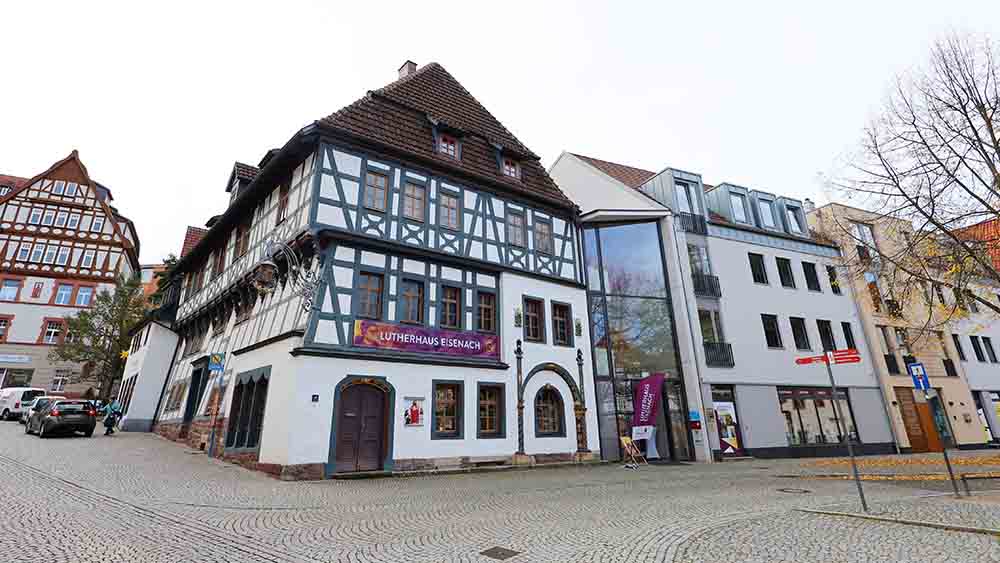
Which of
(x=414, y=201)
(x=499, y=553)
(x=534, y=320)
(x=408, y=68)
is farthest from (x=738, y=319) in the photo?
(x=499, y=553)

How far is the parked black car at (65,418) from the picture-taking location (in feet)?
61.3

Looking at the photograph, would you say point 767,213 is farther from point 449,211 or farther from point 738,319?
point 449,211

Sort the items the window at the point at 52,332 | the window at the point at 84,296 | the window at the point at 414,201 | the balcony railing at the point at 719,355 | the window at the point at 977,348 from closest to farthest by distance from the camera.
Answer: the window at the point at 414,201 → the balcony railing at the point at 719,355 → the window at the point at 977,348 → the window at the point at 52,332 → the window at the point at 84,296

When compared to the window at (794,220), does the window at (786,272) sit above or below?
below

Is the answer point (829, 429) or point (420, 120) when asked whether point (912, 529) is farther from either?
point (829, 429)

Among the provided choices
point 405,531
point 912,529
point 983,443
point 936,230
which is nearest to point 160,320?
point 405,531

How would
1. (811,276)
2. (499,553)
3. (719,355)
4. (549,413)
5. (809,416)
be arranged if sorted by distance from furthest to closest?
(811,276) < (809,416) < (719,355) < (549,413) < (499,553)

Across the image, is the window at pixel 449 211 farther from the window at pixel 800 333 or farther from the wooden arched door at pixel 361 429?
the window at pixel 800 333

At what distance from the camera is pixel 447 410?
14.5 meters

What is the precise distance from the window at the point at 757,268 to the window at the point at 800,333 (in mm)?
2307

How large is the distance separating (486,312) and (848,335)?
19285 mm

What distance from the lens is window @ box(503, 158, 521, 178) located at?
19.1 m

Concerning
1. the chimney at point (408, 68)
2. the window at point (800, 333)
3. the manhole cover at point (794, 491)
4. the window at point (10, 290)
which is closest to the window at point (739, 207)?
the window at point (800, 333)

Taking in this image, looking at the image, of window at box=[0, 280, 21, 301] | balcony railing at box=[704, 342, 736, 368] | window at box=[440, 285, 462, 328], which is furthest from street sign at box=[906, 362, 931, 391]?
window at box=[0, 280, 21, 301]
